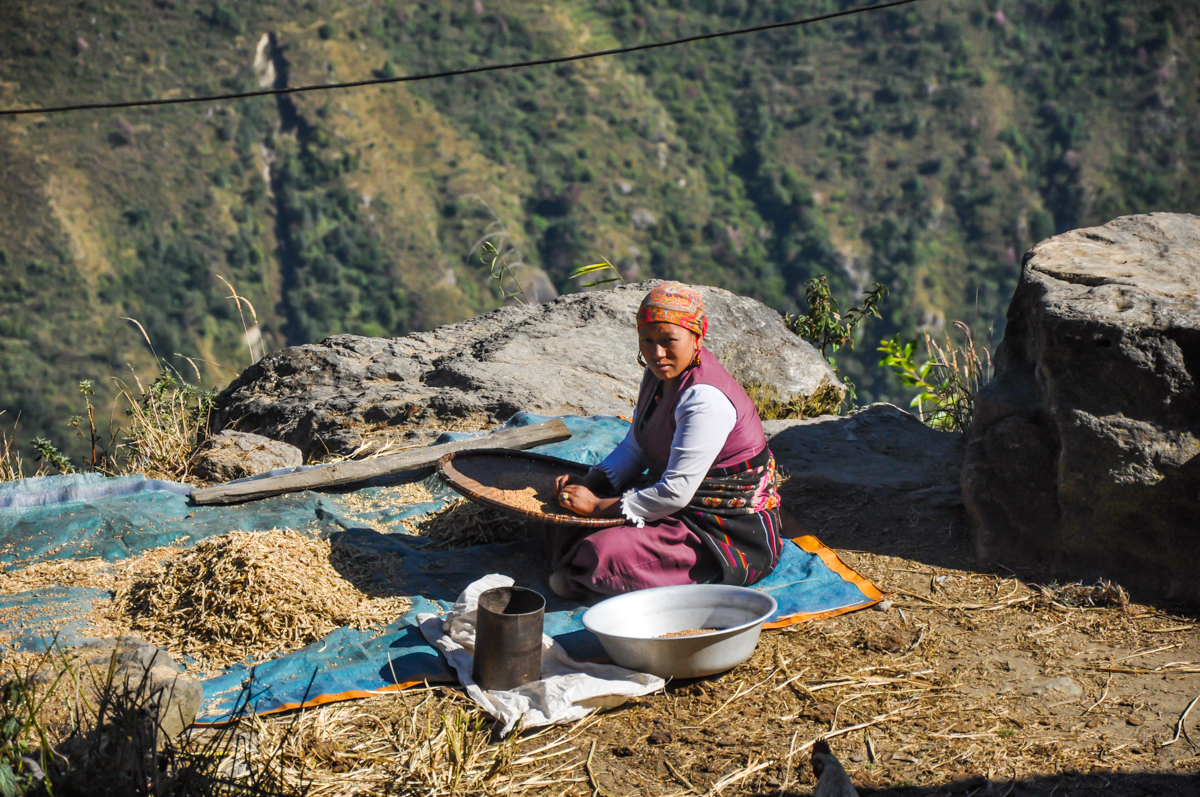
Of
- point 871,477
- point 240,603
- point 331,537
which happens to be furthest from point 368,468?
point 871,477

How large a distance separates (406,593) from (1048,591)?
94.3 inches

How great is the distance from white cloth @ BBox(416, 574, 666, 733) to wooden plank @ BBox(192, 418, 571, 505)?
4.20 ft

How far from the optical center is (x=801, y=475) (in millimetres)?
4570

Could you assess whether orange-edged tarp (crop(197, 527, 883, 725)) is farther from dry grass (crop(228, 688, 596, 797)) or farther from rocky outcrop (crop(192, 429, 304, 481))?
rocky outcrop (crop(192, 429, 304, 481))

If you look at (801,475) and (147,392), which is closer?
(801,475)

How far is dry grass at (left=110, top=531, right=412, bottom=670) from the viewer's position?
3.04 metres

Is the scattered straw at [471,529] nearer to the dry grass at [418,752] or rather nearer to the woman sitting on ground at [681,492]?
the woman sitting on ground at [681,492]

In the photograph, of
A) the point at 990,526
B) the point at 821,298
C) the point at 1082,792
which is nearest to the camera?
the point at 1082,792

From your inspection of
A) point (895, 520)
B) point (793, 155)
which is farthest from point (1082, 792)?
point (793, 155)

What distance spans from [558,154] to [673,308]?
45.8 m

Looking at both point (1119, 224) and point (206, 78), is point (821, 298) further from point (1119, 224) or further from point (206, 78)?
point (206, 78)

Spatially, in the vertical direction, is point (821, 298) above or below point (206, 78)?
below

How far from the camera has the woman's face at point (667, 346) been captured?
10.5ft

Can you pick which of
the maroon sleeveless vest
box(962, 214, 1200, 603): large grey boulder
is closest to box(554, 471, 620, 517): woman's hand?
the maroon sleeveless vest
